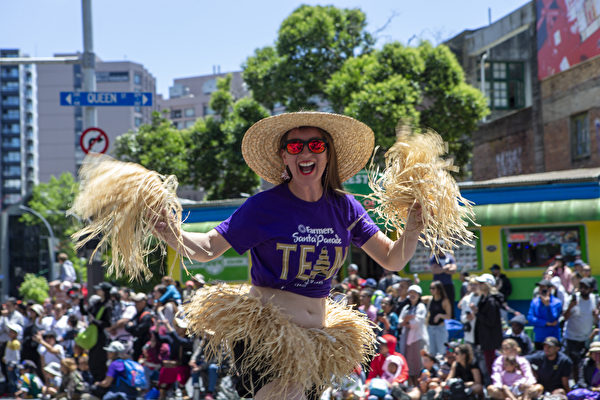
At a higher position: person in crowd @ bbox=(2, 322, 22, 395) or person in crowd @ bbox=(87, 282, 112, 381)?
person in crowd @ bbox=(87, 282, 112, 381)

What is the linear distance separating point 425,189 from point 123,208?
1467 mm

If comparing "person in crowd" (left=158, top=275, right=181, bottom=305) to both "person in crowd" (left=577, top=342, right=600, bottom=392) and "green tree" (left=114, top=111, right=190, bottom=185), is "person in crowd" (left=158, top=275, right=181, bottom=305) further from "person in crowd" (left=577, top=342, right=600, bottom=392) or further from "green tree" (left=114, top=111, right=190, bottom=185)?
"green tree" (left=114, top=111, right=190, bottom=185)

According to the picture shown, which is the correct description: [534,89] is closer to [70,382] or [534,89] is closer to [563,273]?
[563,273]

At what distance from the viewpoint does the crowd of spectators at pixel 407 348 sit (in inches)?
364

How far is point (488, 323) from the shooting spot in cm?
978

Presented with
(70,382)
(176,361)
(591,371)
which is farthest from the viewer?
(70,382)

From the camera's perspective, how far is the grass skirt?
349cm

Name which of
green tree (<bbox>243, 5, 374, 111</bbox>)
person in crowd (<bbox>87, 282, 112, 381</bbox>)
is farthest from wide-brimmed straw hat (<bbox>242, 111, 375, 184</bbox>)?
green tree (<bbox>243, 5, 374, 111</bbox>)

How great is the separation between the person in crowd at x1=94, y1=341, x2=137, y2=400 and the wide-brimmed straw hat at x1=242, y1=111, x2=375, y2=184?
7.65m

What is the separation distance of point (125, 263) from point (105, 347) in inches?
344

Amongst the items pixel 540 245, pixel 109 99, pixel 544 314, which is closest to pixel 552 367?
pixel 544 314

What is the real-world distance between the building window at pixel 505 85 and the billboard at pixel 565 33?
1892mm

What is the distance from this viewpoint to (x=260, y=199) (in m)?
3.62

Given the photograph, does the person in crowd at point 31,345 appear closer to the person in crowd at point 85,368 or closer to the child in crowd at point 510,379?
the person in crowd at point 85,368
